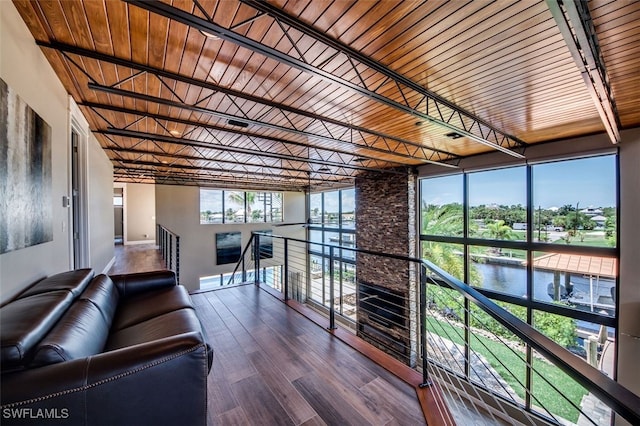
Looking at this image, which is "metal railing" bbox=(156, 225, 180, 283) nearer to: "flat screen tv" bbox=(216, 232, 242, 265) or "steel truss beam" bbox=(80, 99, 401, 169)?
"steel truss beam" bbox=(80, 99, 401, 169)

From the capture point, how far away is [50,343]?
3.78ft

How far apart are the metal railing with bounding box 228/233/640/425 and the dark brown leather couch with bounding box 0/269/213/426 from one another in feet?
4.11

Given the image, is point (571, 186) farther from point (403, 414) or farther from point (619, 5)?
point (403, 414)

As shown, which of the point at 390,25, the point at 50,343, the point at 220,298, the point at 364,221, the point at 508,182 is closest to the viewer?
the point at 50,343

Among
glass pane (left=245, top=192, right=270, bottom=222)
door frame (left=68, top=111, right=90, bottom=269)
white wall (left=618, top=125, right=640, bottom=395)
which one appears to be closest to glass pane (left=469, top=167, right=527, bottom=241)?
white wall (left=618, top=125, right=640, bottom=395)

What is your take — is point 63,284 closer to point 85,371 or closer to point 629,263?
point 85,371

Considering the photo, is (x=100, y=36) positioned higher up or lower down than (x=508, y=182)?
higher up

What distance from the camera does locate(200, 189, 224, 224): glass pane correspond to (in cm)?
1018

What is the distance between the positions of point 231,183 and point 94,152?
18.7ft

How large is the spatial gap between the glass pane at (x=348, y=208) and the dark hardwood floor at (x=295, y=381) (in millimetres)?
6574

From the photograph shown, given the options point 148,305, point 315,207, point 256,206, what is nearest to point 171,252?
point 148,305

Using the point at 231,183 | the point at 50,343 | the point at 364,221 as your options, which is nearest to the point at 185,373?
the point at 50,343

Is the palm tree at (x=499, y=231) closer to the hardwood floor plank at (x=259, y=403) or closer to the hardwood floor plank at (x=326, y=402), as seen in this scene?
the hardwood floor plank at (x=326, y=402)

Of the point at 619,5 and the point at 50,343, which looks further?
the point at 619,5
